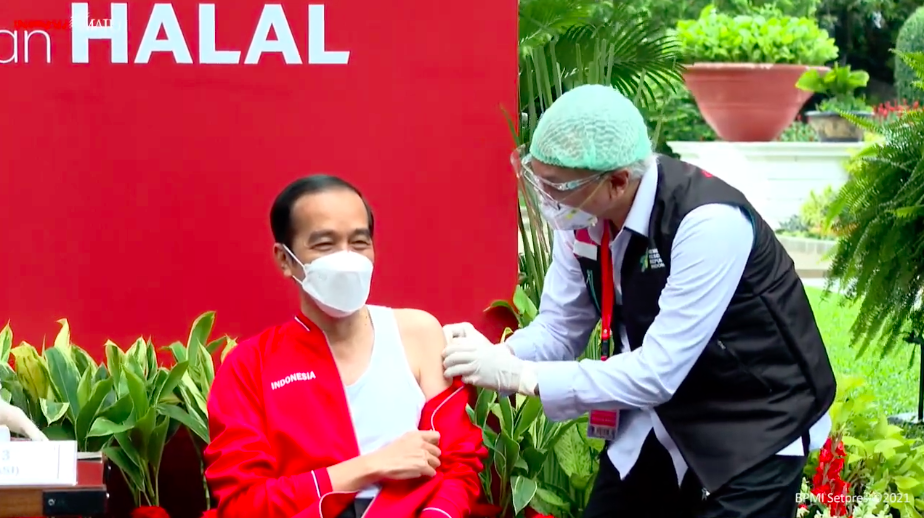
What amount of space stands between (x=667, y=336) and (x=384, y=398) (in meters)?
0.65

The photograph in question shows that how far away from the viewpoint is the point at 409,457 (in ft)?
8.70

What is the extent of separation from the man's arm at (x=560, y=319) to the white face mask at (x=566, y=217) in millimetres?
225

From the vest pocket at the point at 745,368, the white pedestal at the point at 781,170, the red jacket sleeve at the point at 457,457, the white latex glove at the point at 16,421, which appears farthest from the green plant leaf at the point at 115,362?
the white pedestal at the point at 781,170

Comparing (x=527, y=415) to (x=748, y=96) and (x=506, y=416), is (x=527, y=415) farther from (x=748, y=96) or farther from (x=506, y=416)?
(x=748, y=96)

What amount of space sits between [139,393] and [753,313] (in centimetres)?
179

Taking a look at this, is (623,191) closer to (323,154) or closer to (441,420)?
(441,420)

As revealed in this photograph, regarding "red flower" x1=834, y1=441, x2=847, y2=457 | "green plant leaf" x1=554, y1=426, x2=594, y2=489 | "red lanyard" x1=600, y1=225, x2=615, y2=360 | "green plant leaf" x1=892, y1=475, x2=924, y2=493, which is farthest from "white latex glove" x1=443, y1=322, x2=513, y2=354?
"green plant leaf" x1=892, y1=475, x2=924, y2=493

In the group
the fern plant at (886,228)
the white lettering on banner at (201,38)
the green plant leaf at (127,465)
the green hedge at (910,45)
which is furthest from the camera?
the green hedge at (910,45)

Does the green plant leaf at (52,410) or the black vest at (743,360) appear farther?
the green plant leaf at (52,410)

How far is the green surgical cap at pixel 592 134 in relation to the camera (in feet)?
Answer: 8.29

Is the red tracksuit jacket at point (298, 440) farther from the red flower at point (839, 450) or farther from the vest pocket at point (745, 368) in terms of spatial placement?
the red flower at point (839, 450)

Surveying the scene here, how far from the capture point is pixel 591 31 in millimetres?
5422

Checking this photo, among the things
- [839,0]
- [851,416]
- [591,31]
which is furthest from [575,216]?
[839,0]

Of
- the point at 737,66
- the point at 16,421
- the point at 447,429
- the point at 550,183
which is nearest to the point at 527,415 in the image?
the point at 447,429
